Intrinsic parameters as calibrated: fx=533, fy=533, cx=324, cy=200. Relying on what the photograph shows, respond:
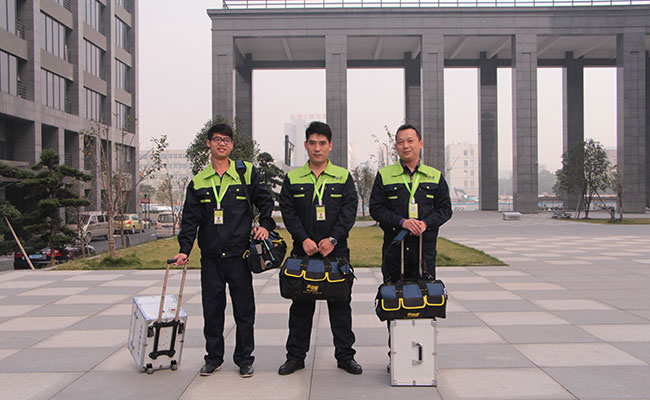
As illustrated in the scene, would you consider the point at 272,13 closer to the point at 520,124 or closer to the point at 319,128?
the point at 520,124

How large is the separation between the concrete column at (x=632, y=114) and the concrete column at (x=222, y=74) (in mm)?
28925

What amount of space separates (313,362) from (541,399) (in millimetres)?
1808

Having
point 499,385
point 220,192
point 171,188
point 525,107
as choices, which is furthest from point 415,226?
point 525,107

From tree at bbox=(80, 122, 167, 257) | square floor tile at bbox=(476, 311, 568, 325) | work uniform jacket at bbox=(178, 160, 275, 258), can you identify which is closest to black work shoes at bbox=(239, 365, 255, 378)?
work uniform jacket at bbox=(178, 160, 275, 258)

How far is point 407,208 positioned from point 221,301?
166cm

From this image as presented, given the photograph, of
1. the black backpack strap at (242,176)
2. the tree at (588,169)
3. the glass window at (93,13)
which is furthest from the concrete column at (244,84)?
the black backpack strap at (242,176)

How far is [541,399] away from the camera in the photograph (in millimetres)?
3598

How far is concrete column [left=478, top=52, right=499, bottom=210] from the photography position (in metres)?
47.1

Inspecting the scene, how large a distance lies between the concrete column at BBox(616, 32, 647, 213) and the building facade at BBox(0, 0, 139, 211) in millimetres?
34603

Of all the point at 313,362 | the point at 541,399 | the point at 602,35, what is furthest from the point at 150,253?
the point at 602,35

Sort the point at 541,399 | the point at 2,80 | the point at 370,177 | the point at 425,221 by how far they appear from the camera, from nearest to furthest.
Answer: the point at 541,399
the point at 425,221
the point at 2,80
the point at 370,177

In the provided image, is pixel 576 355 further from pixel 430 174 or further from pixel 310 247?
pixel 310 247

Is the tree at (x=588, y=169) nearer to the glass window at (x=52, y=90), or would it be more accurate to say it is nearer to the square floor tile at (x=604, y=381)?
the square floor tile at (x=604, y=381)

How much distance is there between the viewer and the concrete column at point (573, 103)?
47.4 metres
